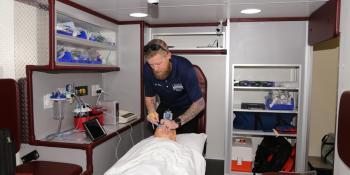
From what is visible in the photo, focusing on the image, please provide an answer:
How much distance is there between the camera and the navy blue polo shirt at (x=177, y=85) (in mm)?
2135

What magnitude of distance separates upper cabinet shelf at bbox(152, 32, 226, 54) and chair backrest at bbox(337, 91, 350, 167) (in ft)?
4.96

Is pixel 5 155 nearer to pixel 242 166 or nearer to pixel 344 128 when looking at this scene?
pixel 344 128

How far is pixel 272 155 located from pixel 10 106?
96.0 inches

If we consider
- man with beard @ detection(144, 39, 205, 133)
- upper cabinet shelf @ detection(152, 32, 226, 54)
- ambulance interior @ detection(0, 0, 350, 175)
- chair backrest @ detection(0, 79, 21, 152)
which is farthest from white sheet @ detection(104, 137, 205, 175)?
upper cabinet shelf @ detection(152, 32, 226, 54)

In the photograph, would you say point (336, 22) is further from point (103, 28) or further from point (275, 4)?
point (103, 28)

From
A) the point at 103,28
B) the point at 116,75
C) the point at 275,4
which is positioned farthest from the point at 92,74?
the point at 275,4

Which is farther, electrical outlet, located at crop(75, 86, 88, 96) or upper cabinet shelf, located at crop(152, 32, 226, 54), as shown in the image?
upper cabinet shelf, located at crop(152, 32, 226, 54)

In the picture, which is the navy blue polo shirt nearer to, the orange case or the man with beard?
the man with beard

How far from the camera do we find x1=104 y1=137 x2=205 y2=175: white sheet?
1373 millimetres

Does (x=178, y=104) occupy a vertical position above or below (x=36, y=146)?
above

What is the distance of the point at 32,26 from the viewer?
2.05 m

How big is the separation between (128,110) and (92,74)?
0.58 metres

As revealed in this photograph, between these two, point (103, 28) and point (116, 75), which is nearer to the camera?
point (103, 28)

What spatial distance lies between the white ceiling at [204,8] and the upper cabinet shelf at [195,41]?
1.14ft
